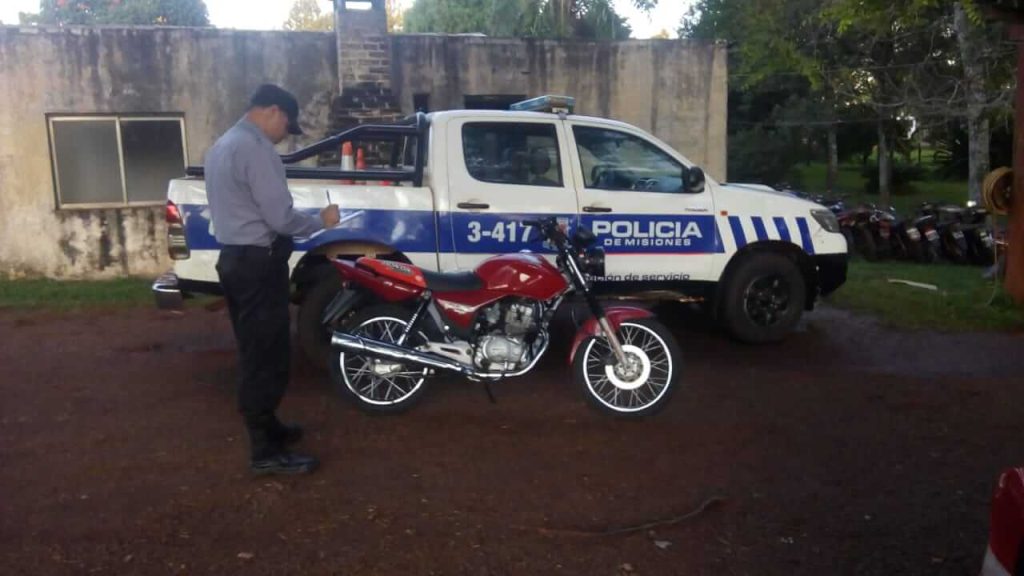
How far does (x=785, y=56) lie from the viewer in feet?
42.7

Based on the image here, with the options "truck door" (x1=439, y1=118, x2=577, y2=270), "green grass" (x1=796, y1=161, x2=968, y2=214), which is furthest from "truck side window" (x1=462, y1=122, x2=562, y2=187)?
"green grass" (x1=796, y1=161, x2=968, y2=214)

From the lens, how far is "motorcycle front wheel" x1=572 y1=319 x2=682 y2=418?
18.1 feet

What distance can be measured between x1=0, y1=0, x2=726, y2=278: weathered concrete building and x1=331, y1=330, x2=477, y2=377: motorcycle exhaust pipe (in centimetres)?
658

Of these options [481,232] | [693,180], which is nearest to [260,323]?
[481,232]

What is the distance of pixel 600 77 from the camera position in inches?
500

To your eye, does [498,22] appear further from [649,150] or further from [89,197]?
[649,150]

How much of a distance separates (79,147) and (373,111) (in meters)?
3.57

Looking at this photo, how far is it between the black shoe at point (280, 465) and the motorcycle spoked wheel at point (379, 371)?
91 centimetres

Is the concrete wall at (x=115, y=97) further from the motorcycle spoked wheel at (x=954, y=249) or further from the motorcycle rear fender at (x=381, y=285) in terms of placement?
the motorcycle spoked wheel at (x=954, y=249)

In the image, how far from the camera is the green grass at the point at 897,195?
2859 centimetres

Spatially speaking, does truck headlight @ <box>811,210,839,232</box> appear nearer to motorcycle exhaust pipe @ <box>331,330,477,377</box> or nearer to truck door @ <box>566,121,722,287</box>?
truck door @ <box>566,121,722,287</box>

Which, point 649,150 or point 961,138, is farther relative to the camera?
point 961,138

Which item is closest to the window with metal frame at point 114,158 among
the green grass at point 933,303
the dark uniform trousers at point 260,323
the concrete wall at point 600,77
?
the concrete wall at point 600,77

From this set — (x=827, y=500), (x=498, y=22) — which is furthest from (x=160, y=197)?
(x=498, y=22)
